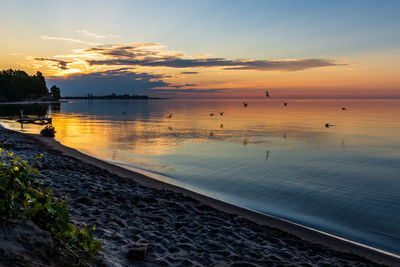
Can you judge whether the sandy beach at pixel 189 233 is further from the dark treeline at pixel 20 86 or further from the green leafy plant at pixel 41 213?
the dark treeline at pixel 20 86

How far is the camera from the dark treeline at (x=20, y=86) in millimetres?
162375

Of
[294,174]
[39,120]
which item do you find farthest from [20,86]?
[294,174]

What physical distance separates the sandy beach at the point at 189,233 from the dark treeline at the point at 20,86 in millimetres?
179554

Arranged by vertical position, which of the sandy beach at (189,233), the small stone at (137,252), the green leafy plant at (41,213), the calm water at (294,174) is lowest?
the calm water at (294,174)

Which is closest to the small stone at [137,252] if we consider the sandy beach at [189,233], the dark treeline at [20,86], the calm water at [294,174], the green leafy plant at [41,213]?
the sandy beach at [189,233]

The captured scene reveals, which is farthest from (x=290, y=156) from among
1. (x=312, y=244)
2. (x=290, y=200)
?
(x=312, y=244)

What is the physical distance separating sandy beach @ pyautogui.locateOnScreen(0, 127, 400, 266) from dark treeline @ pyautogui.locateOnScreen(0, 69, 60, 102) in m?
180

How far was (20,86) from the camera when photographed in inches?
6599

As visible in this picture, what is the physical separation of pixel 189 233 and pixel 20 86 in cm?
19433

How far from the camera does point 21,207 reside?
16.8ft

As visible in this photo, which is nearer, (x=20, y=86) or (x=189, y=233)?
(x=189, y=233)

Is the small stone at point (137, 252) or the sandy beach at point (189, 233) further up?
the small stone at point (137, 252)

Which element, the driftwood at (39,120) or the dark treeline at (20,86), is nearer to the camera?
the driftwood at (39,120)

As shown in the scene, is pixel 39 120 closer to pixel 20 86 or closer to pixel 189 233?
pixel 189 233
